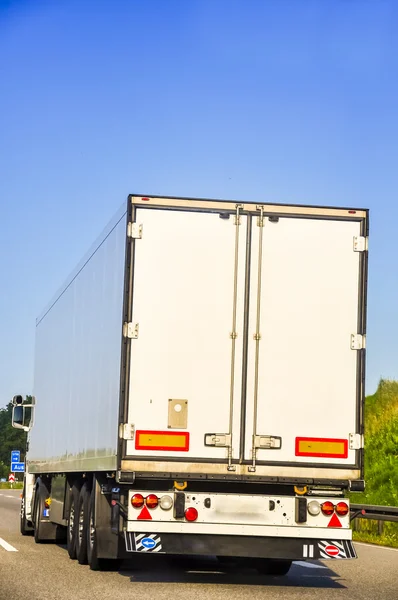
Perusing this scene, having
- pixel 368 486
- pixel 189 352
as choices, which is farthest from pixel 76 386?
pixel 368 486

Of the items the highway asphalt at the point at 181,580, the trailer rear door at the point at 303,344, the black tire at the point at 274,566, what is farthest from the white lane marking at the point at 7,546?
the trailer rear door at the point at 303,344

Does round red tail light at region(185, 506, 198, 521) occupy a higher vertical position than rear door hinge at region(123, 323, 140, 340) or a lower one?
lower

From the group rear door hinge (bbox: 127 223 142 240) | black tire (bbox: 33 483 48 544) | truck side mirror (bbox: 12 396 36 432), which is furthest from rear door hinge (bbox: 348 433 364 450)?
truck side mirror (bbox: 12 396 36 432)

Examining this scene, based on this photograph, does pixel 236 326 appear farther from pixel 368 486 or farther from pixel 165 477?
pixel 368 486

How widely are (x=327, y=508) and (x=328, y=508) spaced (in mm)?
14

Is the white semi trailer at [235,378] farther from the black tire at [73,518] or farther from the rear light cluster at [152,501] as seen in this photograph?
the black tire at [73,518]

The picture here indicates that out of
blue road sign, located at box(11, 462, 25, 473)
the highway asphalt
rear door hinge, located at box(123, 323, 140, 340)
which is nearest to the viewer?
the highway asphalt

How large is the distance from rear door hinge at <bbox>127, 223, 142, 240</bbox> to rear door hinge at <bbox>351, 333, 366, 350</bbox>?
2562 mm

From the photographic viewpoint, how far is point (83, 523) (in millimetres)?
14922

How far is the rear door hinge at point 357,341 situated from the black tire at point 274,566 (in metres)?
3.18

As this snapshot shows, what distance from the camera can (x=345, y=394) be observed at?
42.5 ft

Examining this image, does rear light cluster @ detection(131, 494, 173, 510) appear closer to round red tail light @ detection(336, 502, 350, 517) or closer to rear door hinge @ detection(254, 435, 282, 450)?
rear door hinge @ detection(254, 435, 282, 450)

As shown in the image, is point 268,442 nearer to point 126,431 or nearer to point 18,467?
point 126,431

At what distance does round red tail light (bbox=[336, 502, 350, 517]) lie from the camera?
42.3ft
